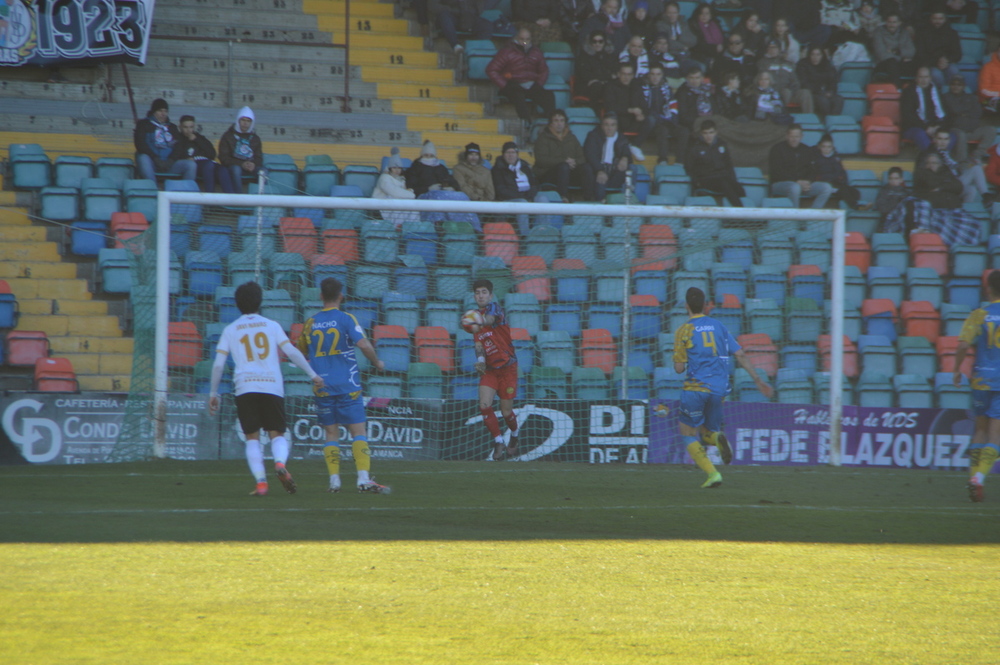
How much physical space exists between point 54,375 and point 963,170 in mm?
12943

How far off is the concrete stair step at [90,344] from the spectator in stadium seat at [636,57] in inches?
332

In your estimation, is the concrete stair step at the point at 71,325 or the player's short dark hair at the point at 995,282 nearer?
the player's short dark hair at the point at 995,282

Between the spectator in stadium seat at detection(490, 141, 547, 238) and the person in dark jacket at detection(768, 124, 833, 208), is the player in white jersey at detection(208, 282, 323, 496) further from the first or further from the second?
the person in dark jacket at detection(768, 124, 833, 208)

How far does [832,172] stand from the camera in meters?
14.5

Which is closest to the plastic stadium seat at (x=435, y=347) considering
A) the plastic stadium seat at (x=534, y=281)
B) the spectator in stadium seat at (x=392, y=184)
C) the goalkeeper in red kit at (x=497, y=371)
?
the goalkeeper in red kit at (x=497, y=371)

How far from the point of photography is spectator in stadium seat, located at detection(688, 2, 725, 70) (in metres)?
16.3

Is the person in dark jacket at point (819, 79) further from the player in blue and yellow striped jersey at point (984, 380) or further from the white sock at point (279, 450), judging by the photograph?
the white sock at point (279, 450)

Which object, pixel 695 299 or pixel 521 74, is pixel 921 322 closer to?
pixel 695 299

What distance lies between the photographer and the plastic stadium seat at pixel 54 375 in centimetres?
1065

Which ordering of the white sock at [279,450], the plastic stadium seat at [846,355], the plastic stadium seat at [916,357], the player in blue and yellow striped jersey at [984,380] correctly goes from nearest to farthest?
the white sock at [279,450], the player in blue and yellow striped jersey at [984,380], the plastic stadium seat at [846,355], the plastic stadium seat at [916,357]

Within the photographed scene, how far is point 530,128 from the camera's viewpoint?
50.8ft

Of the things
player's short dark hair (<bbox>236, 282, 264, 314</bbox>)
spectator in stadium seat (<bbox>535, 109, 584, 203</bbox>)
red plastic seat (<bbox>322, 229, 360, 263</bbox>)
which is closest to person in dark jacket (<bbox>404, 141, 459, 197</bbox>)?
spectator in stadium seat (<bbox>535, 109, 584, 203</bbox>)

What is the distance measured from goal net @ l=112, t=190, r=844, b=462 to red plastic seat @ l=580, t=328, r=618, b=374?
0.02 meters

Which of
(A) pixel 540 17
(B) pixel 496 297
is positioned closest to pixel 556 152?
(B) pixel 496 297
